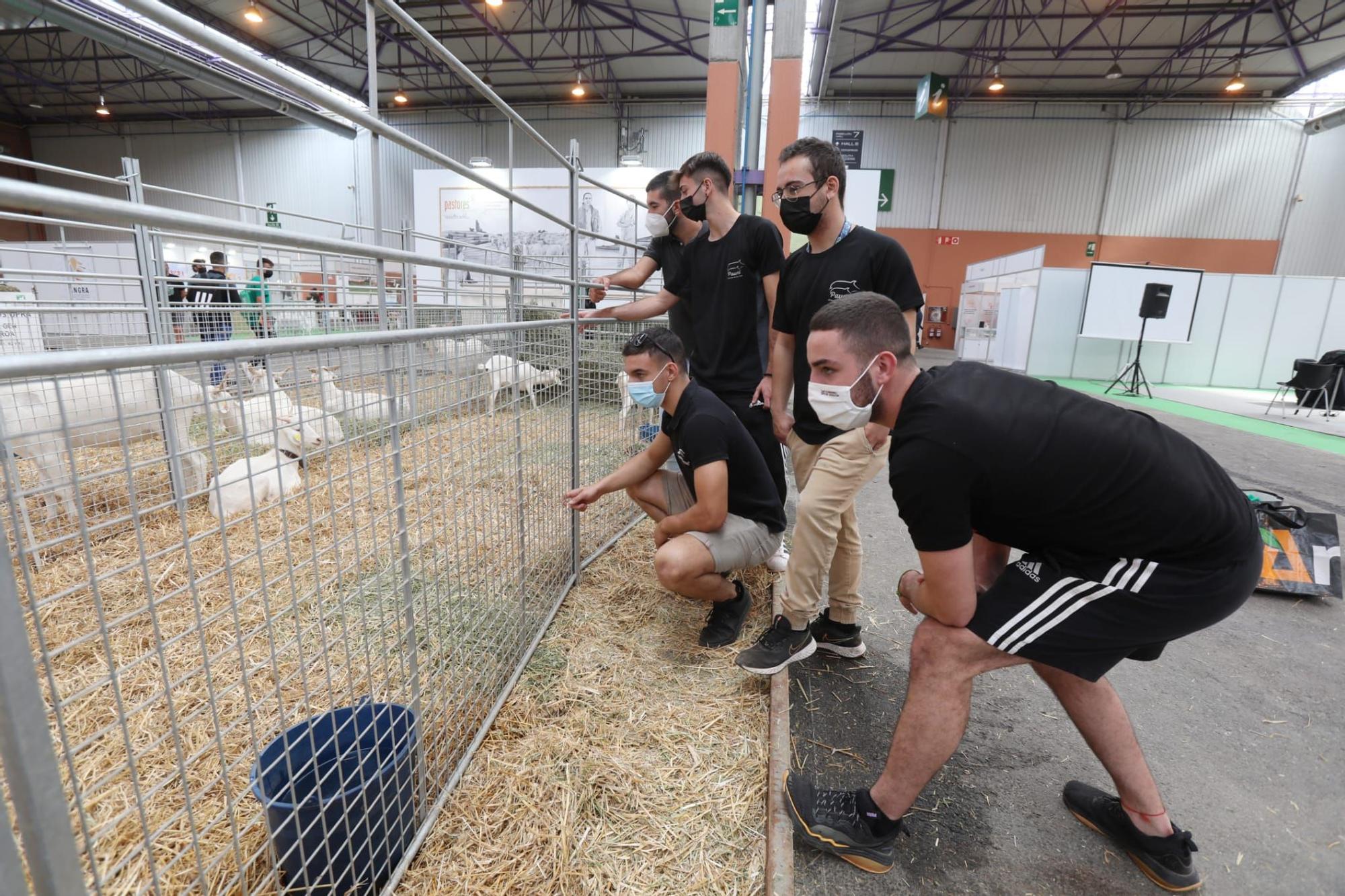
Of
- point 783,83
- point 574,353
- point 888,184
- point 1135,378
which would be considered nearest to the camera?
point 574,353

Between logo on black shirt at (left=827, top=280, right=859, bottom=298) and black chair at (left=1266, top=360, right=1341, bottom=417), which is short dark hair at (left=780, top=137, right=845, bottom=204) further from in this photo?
black chair at (left=1266, top=360, right=1341, bottom=417)

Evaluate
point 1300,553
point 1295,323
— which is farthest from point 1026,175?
point 1300,553

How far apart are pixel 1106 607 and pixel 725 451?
4.61 ft

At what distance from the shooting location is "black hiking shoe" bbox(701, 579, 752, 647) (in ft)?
9.50

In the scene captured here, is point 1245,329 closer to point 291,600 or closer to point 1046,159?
point 1046,159

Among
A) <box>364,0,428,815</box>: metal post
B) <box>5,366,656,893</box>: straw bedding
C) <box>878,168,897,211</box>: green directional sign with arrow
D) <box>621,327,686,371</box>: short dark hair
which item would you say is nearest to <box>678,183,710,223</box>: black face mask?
<box>621,327,686,371</box>: short dark hair

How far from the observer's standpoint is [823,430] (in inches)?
109

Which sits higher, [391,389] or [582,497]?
[391,389]

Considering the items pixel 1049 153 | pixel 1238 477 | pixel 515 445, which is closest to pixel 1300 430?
pixel 1238 477

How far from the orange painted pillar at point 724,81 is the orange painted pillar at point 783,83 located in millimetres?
362

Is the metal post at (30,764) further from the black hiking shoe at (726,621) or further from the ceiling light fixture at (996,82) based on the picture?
the ceiling light fixture at (996,82)

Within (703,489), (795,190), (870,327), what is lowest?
(703,489)

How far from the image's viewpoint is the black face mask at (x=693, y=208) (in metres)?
3.20

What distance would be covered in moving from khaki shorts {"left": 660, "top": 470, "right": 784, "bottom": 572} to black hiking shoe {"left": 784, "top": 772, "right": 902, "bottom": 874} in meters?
1.01
